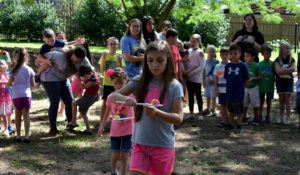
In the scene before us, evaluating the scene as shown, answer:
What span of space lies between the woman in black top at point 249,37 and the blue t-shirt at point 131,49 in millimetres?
2368

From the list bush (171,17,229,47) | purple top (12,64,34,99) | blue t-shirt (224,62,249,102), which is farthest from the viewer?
bush (171,17,229,47)

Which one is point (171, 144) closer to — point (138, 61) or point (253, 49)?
point (138, 61)

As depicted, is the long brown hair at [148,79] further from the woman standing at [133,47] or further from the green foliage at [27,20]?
the green foliage at [27,20]

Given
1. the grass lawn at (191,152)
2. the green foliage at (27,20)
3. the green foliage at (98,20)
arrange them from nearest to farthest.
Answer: the grass lawn at (191,152) → the green foliage at (98,20) → the green foliage at (27,20)

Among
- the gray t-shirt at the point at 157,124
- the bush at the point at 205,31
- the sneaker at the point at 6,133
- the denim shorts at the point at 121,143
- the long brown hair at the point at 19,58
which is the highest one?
the bush at the point at 205,31

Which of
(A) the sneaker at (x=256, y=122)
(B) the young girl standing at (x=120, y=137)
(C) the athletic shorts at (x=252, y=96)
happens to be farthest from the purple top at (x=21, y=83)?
(A) the sneaker at (x=256, y=122)

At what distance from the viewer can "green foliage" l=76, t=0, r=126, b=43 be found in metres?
23.0

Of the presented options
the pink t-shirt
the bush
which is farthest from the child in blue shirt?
the bush

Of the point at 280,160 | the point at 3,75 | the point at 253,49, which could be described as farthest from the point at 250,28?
the point at 3,75

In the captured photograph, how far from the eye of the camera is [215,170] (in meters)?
4.52

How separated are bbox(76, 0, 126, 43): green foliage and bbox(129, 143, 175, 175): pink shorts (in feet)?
67.3

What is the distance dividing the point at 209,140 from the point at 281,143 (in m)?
1.16

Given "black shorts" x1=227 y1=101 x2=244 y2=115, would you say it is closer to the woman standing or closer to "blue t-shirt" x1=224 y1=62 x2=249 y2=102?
"blue t-shirt" x1=224 y1=62 x2=249 y2=102

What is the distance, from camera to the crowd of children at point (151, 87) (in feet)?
9.10
